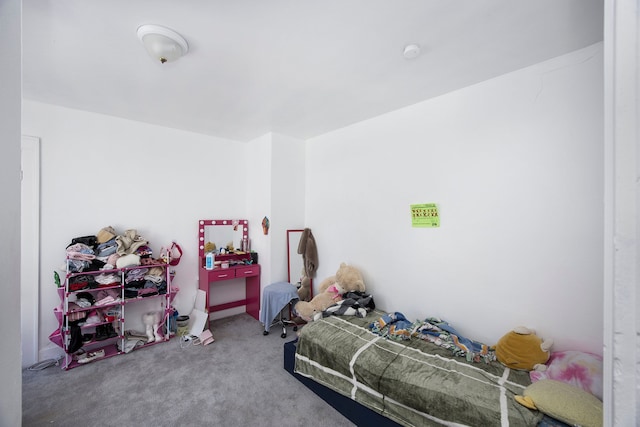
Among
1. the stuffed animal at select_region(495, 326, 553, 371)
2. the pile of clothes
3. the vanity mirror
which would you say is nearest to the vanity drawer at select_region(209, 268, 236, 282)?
the vanity mirror

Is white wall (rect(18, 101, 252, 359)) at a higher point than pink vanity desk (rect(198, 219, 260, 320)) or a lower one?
higher

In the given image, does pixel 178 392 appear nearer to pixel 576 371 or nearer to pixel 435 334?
pixel 435 334

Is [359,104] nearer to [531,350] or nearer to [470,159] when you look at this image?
[470,159]

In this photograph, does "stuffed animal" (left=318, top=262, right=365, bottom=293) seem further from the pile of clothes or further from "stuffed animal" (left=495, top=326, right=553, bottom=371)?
the pile of clothes

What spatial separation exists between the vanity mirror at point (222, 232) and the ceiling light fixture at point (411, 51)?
9.73 ft

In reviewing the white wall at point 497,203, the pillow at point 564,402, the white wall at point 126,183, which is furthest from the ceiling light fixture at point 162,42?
the pillow at point 564,402

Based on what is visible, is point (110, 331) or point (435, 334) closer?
point (435, 334)

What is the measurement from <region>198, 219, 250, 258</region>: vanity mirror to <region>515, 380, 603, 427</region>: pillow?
3.33m

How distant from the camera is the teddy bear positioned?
2.93 metres

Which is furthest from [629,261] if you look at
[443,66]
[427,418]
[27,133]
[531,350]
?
[27,133]

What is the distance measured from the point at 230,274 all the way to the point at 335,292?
4.63 ft

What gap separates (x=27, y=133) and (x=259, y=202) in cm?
240

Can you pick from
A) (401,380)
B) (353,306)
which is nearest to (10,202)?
(401,380)

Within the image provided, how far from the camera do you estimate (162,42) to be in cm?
169
